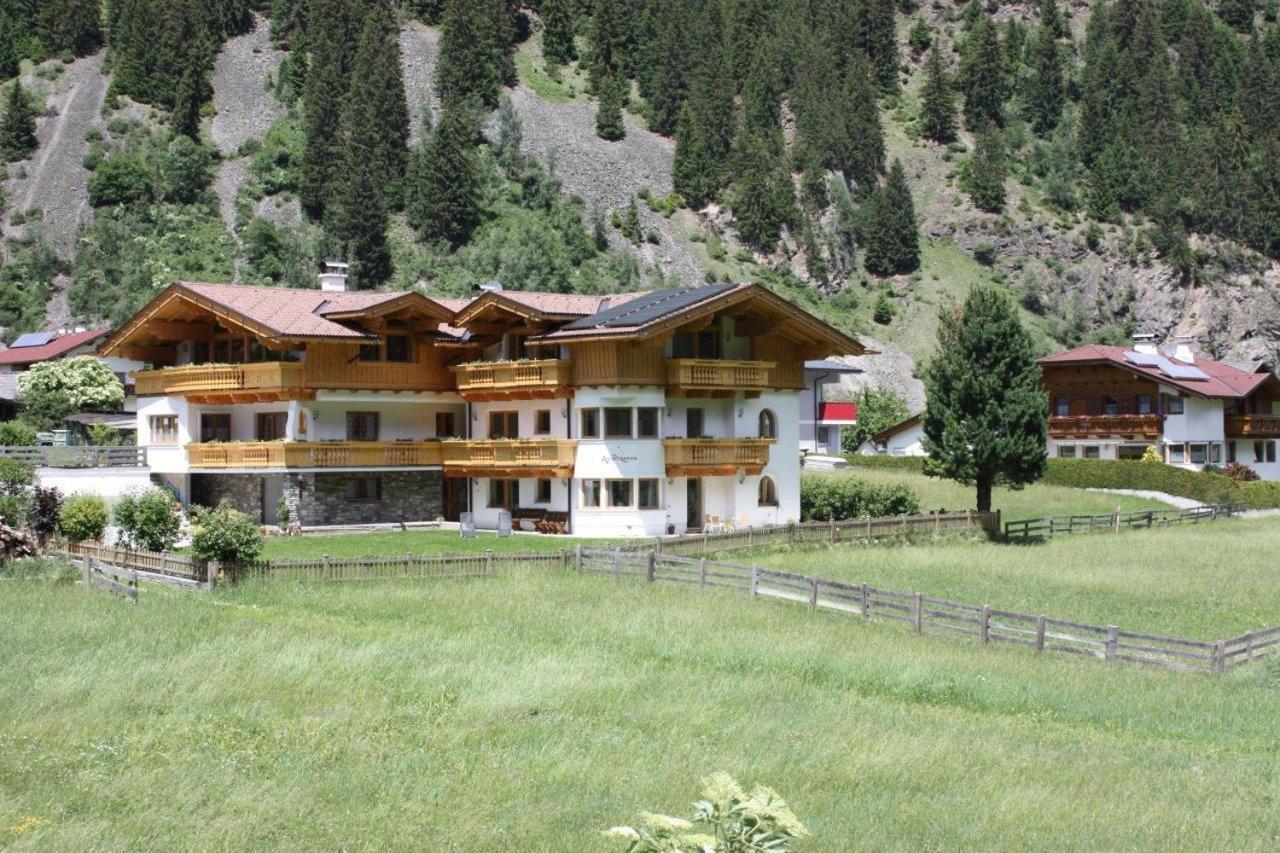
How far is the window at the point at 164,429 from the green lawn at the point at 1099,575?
25.2 m

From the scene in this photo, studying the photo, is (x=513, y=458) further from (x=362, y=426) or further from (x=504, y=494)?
(x=362, y=426)

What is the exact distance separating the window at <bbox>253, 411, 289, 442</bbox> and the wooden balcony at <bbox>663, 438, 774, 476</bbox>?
14586 mm

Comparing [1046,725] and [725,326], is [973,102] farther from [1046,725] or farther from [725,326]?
[1046,725]

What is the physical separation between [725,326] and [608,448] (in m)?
7.27

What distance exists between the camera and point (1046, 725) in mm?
24609

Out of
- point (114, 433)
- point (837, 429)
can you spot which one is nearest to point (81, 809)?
point (114, 433)

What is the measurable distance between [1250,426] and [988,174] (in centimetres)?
8728

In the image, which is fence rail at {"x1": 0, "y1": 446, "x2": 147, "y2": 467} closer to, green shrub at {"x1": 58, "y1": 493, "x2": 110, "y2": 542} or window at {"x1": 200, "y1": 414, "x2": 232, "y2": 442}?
window at {"x1": 200, "y1": 414, "x2": 232, "y2": 442}

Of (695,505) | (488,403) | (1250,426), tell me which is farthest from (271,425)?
(1250,426)

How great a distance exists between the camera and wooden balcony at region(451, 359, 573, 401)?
5194cm

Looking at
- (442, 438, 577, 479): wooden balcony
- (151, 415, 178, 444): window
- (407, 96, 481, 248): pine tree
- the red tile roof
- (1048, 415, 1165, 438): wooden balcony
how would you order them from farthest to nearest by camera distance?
(407, 96, 481, 248): pine tree < the red tile roof < (1048, 415, 1165, 438): wooden balcony < (151, 415, 178, 444): window < (442, 438, 577, 479): wooden balcony

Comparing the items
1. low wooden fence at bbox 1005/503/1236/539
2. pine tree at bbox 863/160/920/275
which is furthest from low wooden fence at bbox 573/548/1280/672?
pine tree at bbox 863/160/920/275

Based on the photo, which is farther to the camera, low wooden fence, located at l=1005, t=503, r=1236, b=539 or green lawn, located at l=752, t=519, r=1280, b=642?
low wooden fence, located at l=1005, t=503, r=1236, b=539

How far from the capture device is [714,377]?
52688mm
